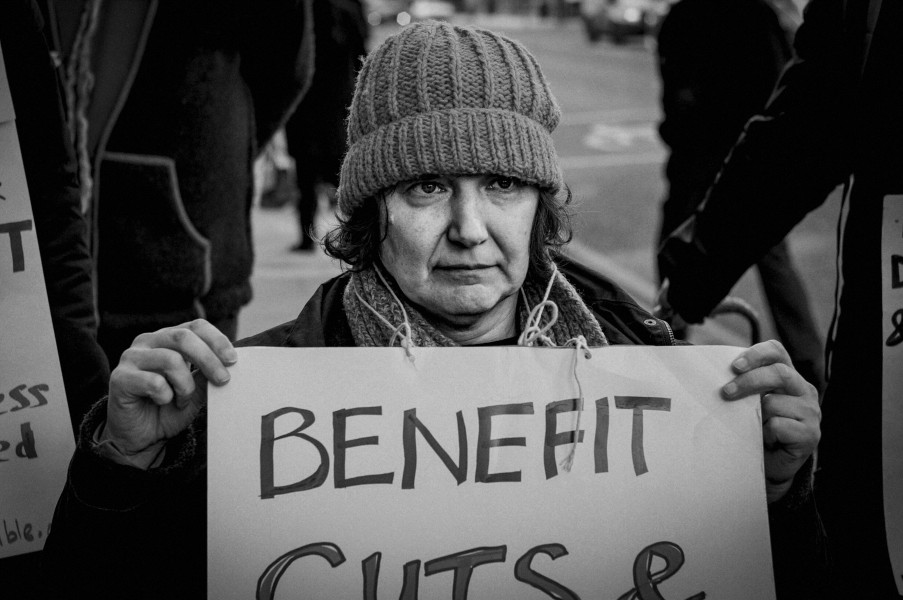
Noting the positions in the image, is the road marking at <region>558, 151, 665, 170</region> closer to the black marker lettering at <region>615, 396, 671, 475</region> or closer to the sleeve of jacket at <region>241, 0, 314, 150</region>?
the sleeve of jacket at <region>241, 0, 314, 150</region>

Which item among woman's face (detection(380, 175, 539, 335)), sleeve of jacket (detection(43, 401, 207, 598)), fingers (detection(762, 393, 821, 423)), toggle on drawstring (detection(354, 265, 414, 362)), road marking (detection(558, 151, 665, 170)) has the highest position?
woman's face (detection(380, 175, 539, 335))

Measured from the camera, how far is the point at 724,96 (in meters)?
4.68

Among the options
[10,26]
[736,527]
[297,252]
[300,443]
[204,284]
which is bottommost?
[297,252]

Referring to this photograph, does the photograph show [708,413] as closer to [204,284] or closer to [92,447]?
[92,447]

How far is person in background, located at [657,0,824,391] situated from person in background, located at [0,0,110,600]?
3.14 meters

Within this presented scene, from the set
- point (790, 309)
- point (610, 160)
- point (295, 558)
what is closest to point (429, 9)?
point (610, 160)

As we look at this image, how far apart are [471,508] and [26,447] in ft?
3.00

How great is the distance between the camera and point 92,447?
1.64m

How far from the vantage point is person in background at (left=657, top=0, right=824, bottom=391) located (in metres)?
4.61

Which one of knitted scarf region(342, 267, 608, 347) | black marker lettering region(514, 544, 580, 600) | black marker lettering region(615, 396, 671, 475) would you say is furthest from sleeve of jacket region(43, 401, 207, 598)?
black marker lettering region(615, 396, 671, 475)

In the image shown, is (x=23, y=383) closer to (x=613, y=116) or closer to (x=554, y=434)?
(x=554, y=434)

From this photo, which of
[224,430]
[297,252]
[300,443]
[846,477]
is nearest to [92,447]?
[224,430]

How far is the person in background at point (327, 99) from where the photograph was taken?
6.32 meters

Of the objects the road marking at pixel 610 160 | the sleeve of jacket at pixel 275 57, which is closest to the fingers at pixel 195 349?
the sleeve of jacket at pixel 275 57
